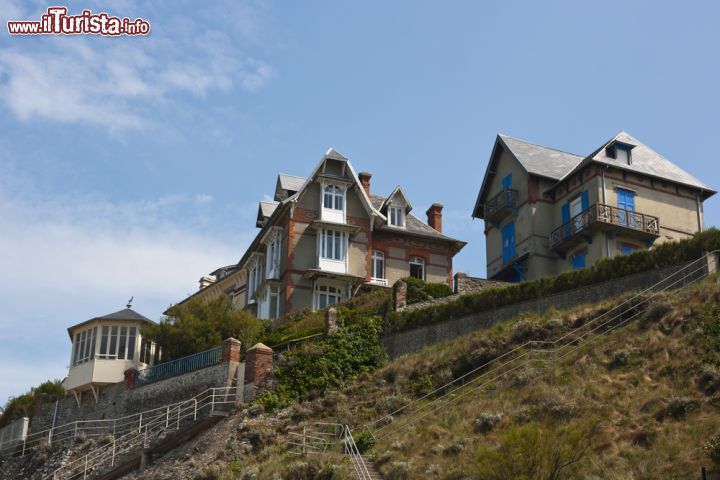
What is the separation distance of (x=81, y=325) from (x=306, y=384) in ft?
44.5

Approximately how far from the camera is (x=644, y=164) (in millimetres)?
47000

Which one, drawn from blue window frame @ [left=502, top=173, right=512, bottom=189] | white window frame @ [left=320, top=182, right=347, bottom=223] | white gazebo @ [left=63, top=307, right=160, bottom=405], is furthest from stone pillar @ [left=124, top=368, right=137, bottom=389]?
blue window frame @ [left=502, top=173, right=512, bottom=189]

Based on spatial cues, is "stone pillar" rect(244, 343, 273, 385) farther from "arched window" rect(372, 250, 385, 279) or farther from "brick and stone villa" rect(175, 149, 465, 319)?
"arched window" rect(372, 250, 385, 279)

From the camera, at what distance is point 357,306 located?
43.9 metres

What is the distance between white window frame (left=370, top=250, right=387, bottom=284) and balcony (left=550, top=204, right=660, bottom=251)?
10.2 m

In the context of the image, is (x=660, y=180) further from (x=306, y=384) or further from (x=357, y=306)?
(x=306, y=384)

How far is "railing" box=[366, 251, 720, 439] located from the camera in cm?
3166

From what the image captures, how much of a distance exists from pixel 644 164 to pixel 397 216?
13543mm

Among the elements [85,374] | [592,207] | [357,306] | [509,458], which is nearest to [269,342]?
[357,306]

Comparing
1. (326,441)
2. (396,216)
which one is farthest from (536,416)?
(396,216)

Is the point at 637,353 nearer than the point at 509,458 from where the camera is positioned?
No

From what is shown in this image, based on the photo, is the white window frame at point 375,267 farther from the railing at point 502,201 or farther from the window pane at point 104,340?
the window pane at point 104,340

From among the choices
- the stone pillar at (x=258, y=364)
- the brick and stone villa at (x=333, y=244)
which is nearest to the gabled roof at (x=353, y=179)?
the brick and stone villa at (x=333, y=244)

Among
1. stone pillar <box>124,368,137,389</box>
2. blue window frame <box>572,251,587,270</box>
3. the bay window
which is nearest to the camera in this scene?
stone pillar <box>124,368,137,389</box>
